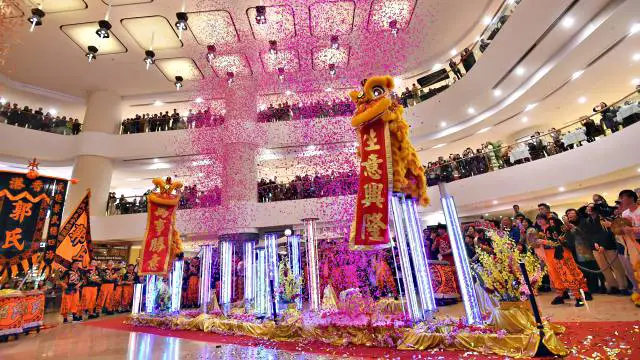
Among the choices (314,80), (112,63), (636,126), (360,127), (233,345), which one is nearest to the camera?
(360,127)

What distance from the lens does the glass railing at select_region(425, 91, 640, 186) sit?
5.85m

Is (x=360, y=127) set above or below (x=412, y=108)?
below

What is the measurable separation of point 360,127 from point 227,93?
920cm

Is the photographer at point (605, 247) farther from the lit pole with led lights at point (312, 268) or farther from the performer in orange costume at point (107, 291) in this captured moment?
the performer in orange costume at point (107, 291)

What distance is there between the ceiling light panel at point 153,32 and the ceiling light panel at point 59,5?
1002mm

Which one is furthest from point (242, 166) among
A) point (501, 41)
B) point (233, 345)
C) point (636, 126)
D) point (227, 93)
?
point (636, 126)

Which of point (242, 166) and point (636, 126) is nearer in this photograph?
point (636, 126)

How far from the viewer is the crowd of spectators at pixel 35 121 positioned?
1026 cm

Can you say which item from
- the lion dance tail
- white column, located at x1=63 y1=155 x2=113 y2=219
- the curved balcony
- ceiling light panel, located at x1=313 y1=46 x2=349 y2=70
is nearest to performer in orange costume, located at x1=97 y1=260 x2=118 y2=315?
the curved balcony

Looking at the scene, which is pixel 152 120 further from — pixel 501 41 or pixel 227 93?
pixel 501 41

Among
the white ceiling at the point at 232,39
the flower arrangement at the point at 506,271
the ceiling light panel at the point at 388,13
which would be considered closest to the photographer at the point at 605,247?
the flower arrangement at the point at 506,271

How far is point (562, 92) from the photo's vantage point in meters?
8.40

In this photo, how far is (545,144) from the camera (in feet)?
24.6

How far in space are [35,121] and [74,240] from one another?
800 cm
